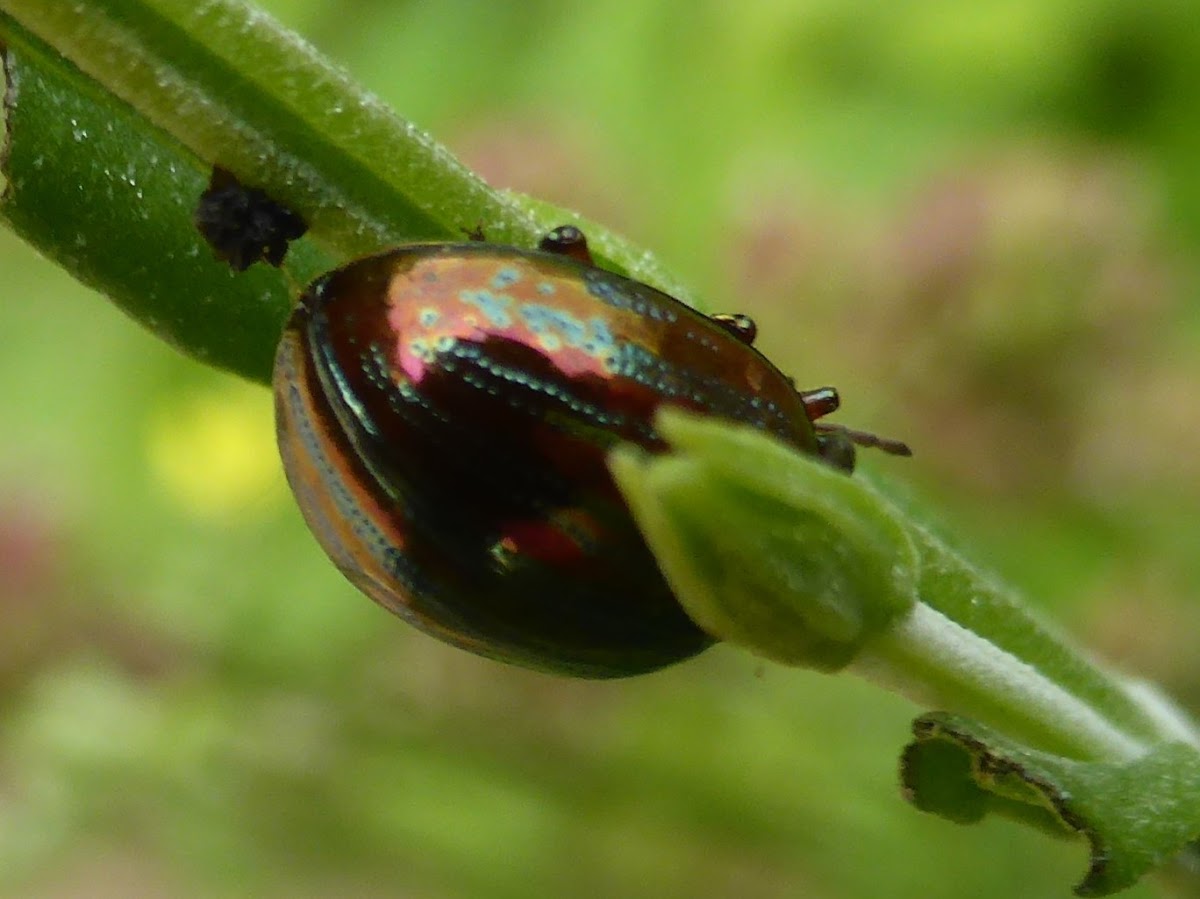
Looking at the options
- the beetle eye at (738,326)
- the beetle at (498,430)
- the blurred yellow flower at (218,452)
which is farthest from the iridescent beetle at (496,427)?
the blurred yellow flower at (218,452)

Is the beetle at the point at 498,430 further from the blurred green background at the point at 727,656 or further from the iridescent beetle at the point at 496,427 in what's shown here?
the blurred green background at the point at 727,656

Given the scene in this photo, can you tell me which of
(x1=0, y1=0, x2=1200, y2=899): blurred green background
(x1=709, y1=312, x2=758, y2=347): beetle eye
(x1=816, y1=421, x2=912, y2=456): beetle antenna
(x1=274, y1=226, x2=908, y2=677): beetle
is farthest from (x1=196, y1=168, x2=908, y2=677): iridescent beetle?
(x1=0, y1=0, x2=1200, y2=899): blurred green background

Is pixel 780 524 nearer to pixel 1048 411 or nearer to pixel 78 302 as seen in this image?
pixel 1048 411

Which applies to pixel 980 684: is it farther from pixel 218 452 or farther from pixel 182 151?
pixel 218 452

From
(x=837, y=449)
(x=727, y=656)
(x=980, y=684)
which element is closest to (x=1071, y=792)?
(x=980, y=684)

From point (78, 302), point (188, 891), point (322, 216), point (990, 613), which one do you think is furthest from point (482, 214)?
point (78, 302)

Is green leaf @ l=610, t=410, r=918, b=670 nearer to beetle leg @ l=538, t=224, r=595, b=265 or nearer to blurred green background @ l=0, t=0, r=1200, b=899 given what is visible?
beetle leg @ l=538, t=224, r=595, b=265
